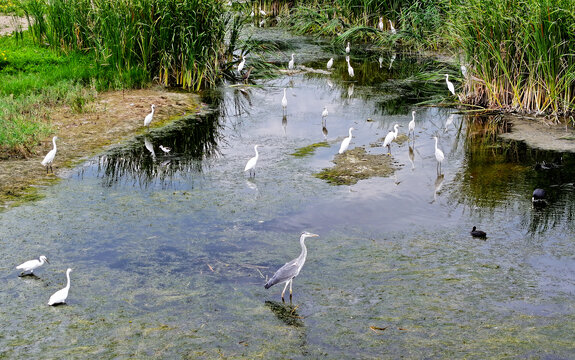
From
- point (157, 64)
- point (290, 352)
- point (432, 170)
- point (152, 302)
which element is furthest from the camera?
point (157, 64)

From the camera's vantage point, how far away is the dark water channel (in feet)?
16.9

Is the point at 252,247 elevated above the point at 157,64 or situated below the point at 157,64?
below

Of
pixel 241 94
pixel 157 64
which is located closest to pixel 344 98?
pixel 241 94

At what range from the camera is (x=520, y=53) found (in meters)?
11.9

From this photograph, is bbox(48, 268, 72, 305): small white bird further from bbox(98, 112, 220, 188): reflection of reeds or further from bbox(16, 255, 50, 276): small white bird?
bbox(98, 112, 220, 188): reflection of reeds

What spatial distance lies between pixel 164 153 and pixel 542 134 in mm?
6199

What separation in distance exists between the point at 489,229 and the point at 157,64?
8748 mm

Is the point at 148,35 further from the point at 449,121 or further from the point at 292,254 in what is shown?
the point at 292,254

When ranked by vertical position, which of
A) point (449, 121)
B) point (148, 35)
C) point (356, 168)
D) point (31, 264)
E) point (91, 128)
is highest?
point (148, 35)

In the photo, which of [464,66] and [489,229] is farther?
[464,66]

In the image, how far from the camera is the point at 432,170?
9586 millimetres

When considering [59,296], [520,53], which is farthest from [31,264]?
[520,53]

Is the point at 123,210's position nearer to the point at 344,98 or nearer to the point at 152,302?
the point at 152,302

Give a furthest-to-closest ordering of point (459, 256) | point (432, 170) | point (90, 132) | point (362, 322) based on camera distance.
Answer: point (90, 132) → point (432, 170) → point (459, 256) → point (362, 322)
